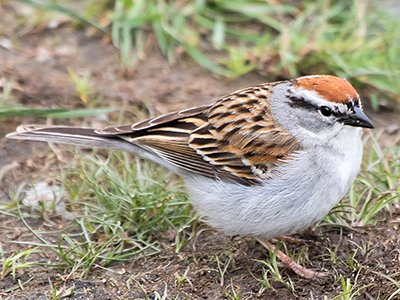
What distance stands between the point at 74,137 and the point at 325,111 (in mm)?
2218

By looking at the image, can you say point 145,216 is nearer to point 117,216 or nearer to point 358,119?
point 117,216

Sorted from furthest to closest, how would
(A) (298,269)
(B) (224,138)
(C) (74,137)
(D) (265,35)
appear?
(D) (265,35) < (C) (74,137) < (B) (224,138) < (A) (298,269)

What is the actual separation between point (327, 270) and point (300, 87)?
59.4 inches

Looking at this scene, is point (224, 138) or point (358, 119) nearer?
point (358, 119)

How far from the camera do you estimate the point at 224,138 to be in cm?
432

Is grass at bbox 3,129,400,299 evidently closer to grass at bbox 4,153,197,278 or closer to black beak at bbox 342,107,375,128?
grass at bbox 4,153,197,278

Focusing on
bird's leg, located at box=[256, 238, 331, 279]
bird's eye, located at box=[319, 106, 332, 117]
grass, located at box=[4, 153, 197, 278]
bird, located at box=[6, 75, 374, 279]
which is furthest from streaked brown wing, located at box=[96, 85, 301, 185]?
bird's leg, located at box=[256, 238, 331, 279]

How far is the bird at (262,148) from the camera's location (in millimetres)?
3904

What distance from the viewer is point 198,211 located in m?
4.37

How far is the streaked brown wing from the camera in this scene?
4145mm

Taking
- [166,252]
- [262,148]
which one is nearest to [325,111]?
[262,148]

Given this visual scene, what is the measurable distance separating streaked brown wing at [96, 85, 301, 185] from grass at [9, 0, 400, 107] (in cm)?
202

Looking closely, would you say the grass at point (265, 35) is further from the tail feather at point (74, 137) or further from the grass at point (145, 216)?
the tail feather at point (74, 137)

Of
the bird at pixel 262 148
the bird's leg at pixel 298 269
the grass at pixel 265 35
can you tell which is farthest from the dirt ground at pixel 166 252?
the grass at pixel 265 35
